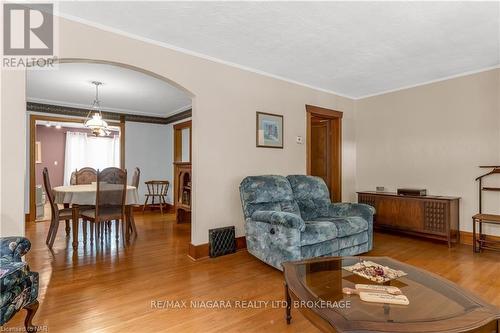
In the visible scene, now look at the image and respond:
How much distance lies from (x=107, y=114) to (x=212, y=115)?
400 centimetres

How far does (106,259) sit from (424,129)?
492cm

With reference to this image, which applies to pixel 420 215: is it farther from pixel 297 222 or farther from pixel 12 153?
pixel 12 153

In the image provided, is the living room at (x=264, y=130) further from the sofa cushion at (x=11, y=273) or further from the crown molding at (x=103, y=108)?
the crown molding at (x=103, y=108)

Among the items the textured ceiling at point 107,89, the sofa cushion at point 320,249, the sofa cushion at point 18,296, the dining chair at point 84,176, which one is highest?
the textured ceiling at point 107,89

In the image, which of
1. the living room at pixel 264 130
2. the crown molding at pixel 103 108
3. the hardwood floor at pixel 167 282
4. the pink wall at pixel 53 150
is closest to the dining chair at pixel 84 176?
the living room at pixel 264 130

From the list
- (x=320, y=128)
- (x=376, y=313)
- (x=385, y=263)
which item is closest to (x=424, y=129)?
(x=320, y=128)

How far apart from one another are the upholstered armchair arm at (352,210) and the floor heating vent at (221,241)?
1341 mm

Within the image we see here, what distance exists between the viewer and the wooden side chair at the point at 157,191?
653 cm

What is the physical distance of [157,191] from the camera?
22.0 feet

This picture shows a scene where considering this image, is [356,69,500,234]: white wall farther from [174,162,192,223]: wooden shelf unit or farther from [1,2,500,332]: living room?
[174,162,192,223]: wooden shelf unit

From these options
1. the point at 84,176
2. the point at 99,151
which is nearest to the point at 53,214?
the point at 84,176

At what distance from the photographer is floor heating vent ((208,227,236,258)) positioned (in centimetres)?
326

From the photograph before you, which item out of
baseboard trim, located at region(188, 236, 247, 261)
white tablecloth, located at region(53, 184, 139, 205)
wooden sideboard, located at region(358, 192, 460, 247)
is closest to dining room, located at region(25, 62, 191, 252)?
white tablecloth, located at region(53, 184, 139, 205)

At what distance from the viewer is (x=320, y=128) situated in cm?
539
